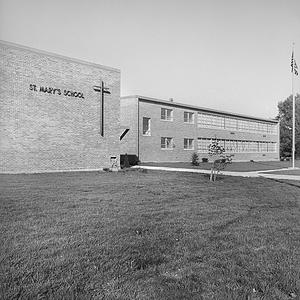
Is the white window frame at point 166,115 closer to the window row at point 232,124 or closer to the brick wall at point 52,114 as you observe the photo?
the window row at point 232,124

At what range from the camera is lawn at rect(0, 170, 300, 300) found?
3.25 metres

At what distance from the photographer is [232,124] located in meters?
45.9

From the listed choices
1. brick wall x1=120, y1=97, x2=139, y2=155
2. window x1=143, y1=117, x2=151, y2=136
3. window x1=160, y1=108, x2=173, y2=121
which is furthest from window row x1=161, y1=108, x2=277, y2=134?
brick wall x1=120, y1=97, x2=139, y2=155

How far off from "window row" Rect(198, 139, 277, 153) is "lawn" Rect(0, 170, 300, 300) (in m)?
31.8

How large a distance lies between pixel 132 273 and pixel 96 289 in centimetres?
53

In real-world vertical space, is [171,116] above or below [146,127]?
above

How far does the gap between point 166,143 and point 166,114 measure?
302 centimetres

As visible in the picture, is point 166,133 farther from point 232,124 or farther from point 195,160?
point 232,124

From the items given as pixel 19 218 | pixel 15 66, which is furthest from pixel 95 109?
pixel 19 218

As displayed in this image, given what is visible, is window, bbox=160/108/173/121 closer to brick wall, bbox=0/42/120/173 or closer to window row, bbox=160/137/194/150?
window row, bbox=160/137/194/150

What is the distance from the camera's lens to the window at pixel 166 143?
34.3 meters

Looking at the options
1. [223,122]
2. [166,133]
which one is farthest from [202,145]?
[166,133]

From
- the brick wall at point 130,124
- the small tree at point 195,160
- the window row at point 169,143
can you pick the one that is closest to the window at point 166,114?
the window row at point 169,143

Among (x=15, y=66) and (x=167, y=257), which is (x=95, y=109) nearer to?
(x=15, y=66)
